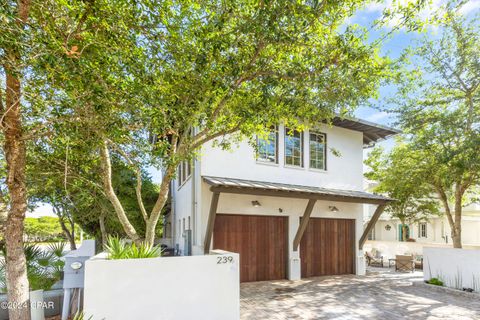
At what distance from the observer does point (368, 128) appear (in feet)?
44.9

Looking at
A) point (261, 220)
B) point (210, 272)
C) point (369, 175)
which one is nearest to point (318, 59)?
point (210, 272)

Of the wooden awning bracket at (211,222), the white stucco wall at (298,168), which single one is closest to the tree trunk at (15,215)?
the wooden awning bracket at (211,222)

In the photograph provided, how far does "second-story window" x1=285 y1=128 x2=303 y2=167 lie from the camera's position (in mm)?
12320

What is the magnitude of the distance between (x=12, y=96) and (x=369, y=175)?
17459 mm

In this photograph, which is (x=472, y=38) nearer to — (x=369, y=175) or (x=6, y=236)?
(x=369, y=175)

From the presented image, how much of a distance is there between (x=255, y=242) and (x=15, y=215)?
781cm

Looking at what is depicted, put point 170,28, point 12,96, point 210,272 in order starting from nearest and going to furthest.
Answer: point 12,96 < point 170,28 < point 210,272

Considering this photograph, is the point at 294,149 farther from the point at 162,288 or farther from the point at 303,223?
the point at 162,288

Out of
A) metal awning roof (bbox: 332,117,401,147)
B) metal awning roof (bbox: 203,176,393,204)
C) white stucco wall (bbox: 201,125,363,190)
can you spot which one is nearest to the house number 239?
metal awning roof (bbox: 203,176,393,204)

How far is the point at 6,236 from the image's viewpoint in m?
4.87

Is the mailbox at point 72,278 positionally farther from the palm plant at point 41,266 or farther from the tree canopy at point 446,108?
the tree canopy at point 446,108

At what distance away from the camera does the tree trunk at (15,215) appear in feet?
15.8

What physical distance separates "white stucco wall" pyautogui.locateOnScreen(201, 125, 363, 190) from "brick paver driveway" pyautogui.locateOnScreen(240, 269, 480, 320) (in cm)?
375

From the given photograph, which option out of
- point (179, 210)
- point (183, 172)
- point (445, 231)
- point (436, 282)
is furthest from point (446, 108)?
point (445, 231)
